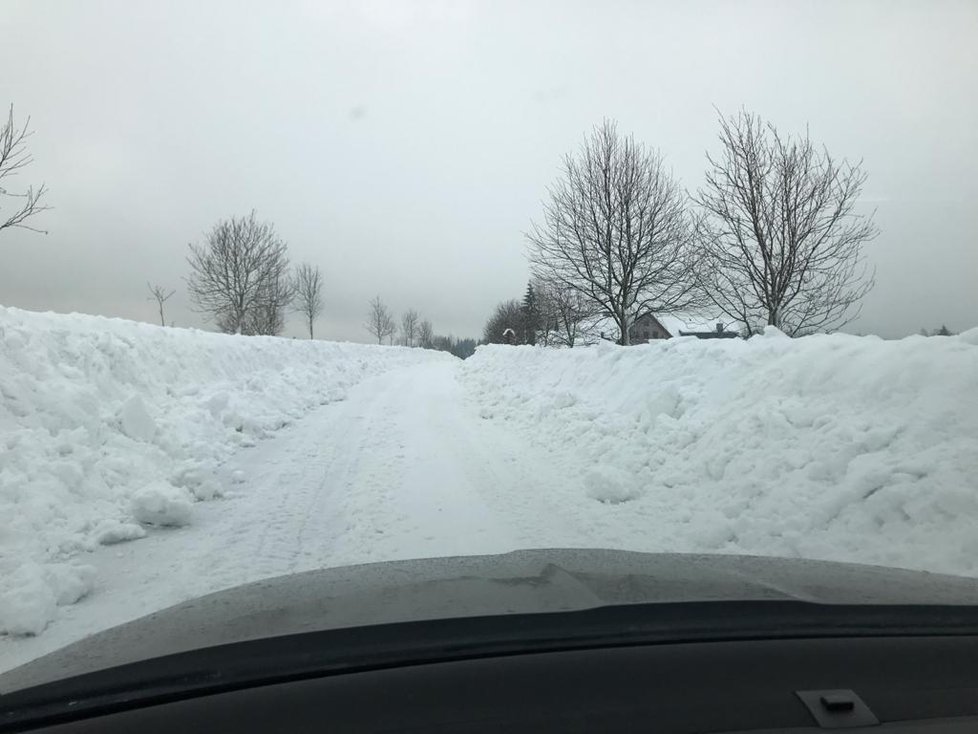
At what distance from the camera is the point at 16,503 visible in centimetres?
585

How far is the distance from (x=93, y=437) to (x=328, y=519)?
10.9ft

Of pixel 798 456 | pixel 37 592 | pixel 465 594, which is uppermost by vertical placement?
pixel 798 456

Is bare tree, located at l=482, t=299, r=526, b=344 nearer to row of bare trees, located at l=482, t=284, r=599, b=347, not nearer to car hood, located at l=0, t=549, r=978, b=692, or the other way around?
row of bare trees, located at l=482, t=284, r=599, b=347

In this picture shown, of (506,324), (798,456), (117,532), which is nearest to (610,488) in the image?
→ (798,456)

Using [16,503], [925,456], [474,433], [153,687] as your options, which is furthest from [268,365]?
[153,687]

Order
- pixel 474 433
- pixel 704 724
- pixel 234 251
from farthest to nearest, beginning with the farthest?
pixel 234 251
pixel 474 433
pixel 704 724

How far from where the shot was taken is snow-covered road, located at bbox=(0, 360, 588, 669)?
5000mm

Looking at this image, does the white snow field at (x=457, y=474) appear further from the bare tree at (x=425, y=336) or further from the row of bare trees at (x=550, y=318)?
the bare tree at (x=425, y=336)

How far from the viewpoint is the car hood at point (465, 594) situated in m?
2.22

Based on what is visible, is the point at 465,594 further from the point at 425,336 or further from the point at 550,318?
the point at 425,336

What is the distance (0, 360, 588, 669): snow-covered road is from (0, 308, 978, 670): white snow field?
1.2 inches

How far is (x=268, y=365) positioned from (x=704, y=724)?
19.3m

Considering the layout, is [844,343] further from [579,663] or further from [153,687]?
[153,687]

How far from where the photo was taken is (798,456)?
269 inches
